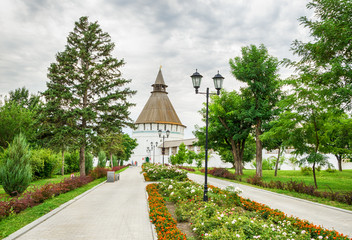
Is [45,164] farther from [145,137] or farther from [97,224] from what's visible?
[145,137]

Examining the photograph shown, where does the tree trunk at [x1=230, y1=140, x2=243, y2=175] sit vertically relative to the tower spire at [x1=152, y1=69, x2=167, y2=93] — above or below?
below

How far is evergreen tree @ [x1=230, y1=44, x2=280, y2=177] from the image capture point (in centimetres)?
2253

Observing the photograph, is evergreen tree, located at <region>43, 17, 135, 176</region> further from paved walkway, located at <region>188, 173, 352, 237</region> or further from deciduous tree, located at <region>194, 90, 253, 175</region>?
paved walkway, located at <region>188, 173, 352, 237</region>

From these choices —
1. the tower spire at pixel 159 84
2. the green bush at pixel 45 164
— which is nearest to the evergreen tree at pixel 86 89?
the green bush at pixel 45 164

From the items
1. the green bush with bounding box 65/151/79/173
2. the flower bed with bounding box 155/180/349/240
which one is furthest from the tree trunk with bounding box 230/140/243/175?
the green bush with bounding box 65/151/79/173

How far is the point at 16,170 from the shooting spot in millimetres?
11266

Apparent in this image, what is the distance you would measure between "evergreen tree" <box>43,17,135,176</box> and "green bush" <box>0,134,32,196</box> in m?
7.89

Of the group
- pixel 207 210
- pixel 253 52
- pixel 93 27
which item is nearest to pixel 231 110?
pixel 253 52

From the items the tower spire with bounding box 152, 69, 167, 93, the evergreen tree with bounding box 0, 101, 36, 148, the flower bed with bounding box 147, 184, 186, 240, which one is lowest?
the flower bed with bounding box 147, 184, 186, 240

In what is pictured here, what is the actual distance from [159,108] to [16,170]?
66.7 metres

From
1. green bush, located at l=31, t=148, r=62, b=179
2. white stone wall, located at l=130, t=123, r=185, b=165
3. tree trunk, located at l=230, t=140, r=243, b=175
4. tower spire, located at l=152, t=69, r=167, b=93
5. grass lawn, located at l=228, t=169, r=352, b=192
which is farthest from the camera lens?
tower spire, located at l=152, t=69, r=167, b=93

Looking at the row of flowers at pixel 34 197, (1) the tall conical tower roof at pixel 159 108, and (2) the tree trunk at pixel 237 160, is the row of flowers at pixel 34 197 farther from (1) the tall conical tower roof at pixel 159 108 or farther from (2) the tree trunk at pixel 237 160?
(1) the tall conical tower roof at pixel 159 108

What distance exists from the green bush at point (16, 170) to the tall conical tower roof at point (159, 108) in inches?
2499

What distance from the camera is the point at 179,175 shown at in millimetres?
20281
